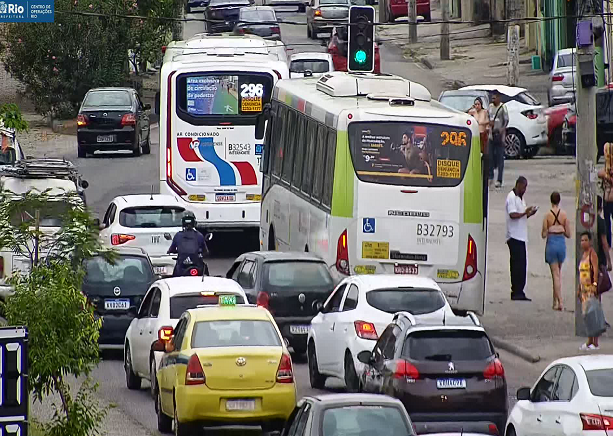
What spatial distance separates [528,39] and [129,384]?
47184 millimetres

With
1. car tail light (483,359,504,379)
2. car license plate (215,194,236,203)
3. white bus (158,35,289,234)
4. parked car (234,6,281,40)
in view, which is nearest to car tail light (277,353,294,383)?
car tail light (483,359,504,379)

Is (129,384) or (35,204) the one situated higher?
(35,204)

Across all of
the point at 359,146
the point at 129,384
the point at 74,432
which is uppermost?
the point at 359,146

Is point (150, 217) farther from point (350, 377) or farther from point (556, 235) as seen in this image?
point (350, 377)

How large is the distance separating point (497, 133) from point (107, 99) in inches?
511

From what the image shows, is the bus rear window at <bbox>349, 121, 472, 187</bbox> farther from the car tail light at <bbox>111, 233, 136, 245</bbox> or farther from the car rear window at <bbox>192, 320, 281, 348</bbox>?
the car rear window at <bbox>192, 320, 281, 348</bbox>

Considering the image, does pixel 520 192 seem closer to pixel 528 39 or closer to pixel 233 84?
pixel 233 84

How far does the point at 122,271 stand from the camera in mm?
23094

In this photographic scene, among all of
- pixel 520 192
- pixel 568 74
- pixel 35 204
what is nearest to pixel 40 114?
pixel 568 74

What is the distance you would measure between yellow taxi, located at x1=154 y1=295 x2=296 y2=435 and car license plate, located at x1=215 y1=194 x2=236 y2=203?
558 inches

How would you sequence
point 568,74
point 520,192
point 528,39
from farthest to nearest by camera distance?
point 528,39, point 568,74, point 520,192

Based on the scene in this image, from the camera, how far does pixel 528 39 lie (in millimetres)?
64875

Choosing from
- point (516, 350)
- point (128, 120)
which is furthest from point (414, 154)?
point (128, 120)

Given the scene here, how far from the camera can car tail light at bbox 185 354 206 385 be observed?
1583cm
